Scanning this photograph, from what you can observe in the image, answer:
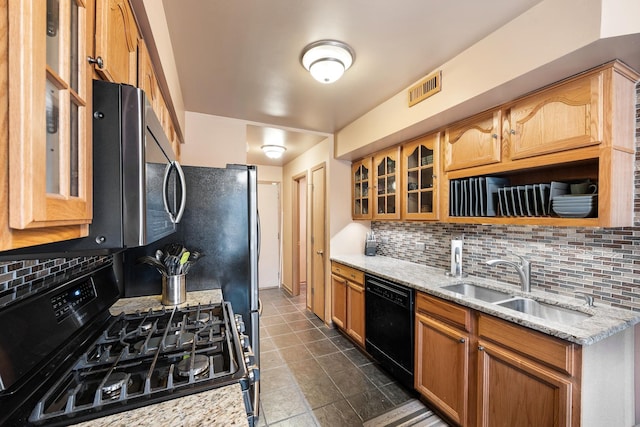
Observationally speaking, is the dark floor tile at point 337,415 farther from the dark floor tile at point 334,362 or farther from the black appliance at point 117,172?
the black appliance at point 117,172

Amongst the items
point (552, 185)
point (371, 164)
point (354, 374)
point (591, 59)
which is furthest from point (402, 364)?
point (591, 59)

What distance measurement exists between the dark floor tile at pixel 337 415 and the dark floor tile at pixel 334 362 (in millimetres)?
461

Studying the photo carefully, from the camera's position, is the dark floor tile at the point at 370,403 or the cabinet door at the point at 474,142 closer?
the cabinet door at the point at 474,142

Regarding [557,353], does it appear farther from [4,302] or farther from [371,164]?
[371,164]

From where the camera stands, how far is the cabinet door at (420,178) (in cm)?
230

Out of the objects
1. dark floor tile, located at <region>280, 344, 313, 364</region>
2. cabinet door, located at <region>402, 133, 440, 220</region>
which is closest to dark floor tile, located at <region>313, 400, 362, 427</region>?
dark floor tile, located at <region>280, 344, 313, 364</region>

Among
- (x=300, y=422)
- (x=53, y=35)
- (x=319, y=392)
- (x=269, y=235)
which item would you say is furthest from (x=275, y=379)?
(x=269, y=235)

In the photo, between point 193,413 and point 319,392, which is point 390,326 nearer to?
point 319,392

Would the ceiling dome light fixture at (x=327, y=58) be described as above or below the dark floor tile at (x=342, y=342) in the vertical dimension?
above

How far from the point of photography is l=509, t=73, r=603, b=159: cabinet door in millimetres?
1383

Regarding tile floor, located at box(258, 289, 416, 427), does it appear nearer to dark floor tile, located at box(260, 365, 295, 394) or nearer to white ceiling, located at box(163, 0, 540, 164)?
dark floor tile, located at box(260, 365, 295, 394)

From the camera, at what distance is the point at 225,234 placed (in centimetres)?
185

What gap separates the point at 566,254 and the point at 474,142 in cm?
91

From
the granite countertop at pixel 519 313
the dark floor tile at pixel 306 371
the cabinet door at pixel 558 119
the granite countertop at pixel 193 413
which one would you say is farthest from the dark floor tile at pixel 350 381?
the cabinet door at pixel 558 119
